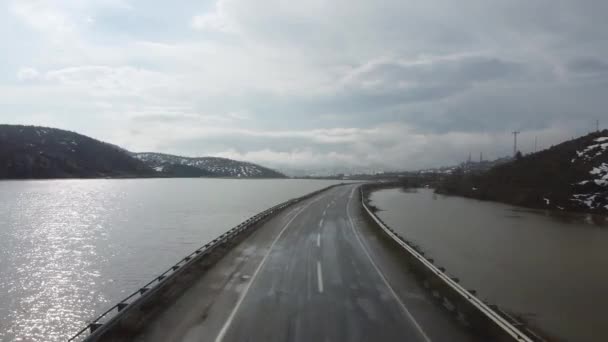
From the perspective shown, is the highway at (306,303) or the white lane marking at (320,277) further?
the white lane marking at (320,277)

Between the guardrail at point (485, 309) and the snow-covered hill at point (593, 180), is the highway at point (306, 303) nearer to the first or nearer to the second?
the guardrail at point (485, 309)

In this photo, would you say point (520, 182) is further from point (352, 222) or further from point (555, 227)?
point (352, 222)

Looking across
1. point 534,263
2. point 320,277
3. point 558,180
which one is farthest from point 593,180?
point 320,277

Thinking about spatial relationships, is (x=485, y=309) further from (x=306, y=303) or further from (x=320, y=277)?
(x=320, y=277)

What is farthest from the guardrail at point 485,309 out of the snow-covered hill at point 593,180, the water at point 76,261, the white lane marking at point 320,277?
the snow-covered hill at point 593,180

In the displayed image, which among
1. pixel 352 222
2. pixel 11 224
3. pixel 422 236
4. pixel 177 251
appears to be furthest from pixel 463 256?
pixel 11 224

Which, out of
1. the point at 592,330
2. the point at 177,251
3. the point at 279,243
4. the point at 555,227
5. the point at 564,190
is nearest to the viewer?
the point at 592,330
